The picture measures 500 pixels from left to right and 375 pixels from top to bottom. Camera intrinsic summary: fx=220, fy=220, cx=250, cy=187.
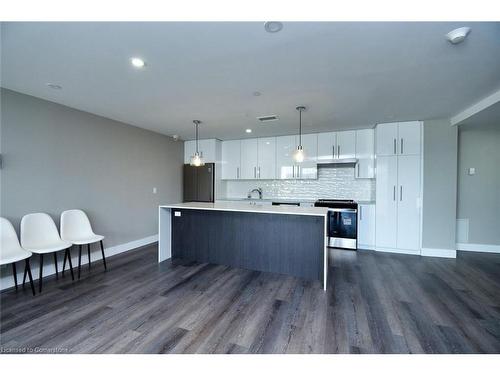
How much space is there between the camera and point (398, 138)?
4.09m

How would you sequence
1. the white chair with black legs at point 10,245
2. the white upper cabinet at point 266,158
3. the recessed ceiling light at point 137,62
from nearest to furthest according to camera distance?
the recessed ceiling light at point 137,62 < the white chair with black legs at point 10,245 < the white upper cabinet at point 266,158

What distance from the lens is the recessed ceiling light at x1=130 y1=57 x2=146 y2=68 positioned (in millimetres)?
2018

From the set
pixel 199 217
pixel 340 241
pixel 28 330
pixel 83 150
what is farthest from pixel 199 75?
pixel 340 241

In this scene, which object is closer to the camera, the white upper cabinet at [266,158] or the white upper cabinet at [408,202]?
the white upper cabinet at [408,202]

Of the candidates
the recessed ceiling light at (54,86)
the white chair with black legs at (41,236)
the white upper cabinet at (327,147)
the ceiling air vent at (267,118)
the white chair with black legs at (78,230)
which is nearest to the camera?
the recessed ceiling light at (54,86)

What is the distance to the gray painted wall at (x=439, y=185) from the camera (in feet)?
12.5

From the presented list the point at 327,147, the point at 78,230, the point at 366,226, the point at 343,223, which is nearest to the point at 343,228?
the point at 343,223

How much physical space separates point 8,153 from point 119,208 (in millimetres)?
1704

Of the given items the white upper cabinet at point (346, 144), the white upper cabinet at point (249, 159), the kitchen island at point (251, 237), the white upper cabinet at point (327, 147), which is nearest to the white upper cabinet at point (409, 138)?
the white upper cabinet at point (346, 144)

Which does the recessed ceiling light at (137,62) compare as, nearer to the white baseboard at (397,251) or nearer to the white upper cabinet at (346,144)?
the white upper cabinet at (346,144)

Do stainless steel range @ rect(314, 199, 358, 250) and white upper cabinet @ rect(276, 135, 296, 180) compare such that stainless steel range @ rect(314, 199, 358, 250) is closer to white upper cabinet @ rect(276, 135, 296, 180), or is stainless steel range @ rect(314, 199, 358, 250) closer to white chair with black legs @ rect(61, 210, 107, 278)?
white upper cabinet @ rect(276, 135, 296, 180)

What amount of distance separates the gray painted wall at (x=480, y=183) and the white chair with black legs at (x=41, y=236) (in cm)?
678

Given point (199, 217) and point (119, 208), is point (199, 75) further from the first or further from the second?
point (119, 208)

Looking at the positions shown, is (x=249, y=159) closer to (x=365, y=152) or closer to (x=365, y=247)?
(x=365, y=152)
